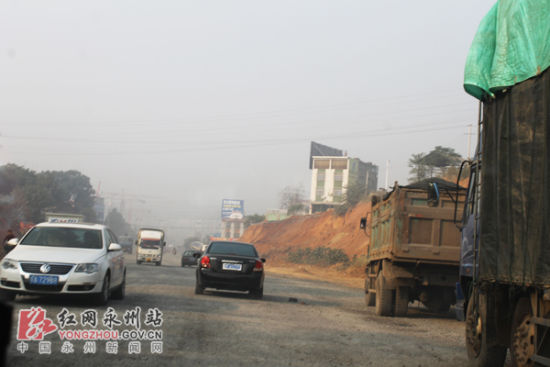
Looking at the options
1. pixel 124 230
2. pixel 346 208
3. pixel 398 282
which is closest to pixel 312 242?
pixel 346 208

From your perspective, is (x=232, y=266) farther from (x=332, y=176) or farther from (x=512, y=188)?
(x=332, y=176)

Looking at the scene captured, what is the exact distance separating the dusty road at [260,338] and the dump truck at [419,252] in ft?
1.80

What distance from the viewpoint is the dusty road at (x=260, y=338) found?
22.4 ft

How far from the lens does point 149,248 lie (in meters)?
47.0

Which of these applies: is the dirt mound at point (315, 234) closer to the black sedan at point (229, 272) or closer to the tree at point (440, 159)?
the tree at point (440, 159)

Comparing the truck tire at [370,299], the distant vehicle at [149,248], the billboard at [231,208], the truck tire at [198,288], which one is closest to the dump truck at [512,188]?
the truck tire at [198,288]

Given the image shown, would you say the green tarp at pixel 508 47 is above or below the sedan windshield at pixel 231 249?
above

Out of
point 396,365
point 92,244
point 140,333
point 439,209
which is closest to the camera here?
point 396,365

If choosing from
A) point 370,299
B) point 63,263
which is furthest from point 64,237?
point 370,299

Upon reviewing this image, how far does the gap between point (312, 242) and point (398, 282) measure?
5694cm

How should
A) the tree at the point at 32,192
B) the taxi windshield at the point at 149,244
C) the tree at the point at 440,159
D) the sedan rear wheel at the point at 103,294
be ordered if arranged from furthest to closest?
the tree at the point at 32,192 → the tree at the point at 440,159 → the taxi windshield at the point at 149,244 → the sedan rear wheel at the point at 103,294

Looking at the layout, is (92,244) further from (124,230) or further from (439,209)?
(124,230)

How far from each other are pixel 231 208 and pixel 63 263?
127 metres

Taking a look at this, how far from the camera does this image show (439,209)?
43.1 feet
